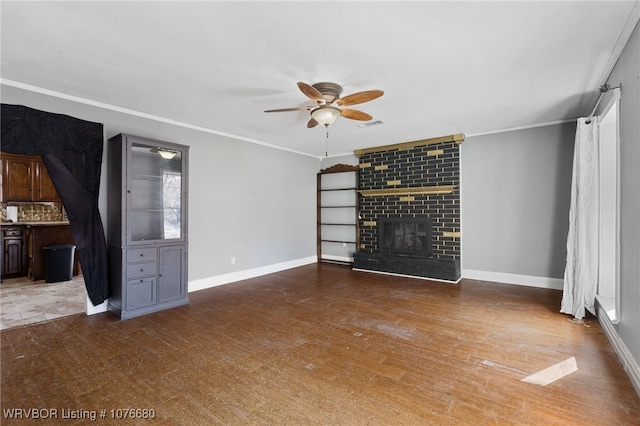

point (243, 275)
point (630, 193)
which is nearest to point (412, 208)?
point (243, 275)

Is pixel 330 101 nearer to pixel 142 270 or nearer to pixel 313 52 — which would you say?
pixel 313 52

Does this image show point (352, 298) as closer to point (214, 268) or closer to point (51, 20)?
point (214, 268)

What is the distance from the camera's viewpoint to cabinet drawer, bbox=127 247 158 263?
11.9ft

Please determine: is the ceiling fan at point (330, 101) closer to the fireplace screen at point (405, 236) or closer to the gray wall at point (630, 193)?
the gray wall at point (630, 193)

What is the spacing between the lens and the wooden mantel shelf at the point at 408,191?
556 centimetres

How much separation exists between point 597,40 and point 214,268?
5.31 meters

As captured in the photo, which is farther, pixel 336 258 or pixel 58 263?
pixel 336 258

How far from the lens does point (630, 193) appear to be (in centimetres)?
239

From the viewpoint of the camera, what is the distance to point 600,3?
1.98m

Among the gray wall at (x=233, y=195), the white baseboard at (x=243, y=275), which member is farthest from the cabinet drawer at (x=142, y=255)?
the white baseboard at (x=243, y=275)

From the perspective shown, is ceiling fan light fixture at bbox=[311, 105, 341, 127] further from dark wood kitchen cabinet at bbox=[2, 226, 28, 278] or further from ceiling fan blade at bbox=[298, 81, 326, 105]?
dark wood kitchen cabinet at bbox=[2, 226, 28, 278]

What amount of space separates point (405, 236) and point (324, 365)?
407 centimetres

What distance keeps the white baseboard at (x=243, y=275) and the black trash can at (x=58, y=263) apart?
9.03ft

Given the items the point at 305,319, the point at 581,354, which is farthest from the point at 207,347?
the point at 581,354
